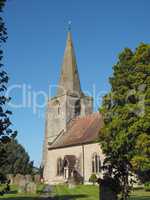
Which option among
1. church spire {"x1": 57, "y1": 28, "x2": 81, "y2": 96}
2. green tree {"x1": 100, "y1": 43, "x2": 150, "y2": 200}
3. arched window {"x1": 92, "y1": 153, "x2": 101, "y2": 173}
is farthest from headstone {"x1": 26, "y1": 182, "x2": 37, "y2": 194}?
church spire {"x1": 57, "y1": 28, "x2": 81, "y2": 96}

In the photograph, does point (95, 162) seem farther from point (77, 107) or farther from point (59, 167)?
point (77, 107)

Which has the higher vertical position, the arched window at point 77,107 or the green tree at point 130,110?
the arched window at point 77,107

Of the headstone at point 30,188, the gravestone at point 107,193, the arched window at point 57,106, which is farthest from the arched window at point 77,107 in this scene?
the gravestone at point 107,193

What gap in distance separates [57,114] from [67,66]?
29.0ft

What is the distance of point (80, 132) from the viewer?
48188mm

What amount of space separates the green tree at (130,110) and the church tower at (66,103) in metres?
27.2

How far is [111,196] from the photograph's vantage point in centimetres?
1401

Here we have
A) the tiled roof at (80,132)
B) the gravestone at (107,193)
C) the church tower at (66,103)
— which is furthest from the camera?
the church tower at (66,103)

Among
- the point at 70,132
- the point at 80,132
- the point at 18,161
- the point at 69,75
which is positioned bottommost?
the point at 18,161

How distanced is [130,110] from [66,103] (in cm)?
3126

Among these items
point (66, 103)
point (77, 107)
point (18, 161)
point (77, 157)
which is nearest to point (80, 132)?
point (77, 157)

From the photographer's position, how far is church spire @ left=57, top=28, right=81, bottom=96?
187 ft

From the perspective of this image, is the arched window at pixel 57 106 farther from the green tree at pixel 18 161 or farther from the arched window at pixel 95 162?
the arched window at pixel 95 162

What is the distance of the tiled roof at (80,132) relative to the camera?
44963 mm
